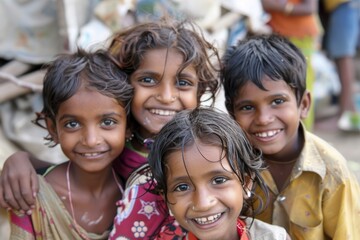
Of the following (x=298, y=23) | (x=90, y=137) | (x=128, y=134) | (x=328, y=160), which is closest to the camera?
(x=90, y=137)

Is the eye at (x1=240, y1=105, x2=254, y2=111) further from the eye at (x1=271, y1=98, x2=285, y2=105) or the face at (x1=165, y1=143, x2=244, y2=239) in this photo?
the face at (x1=165, y1=143, x2=244, y2=239)

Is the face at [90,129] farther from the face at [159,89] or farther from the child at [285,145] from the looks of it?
the child at [285,145]

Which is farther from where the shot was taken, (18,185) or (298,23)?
(298,23)

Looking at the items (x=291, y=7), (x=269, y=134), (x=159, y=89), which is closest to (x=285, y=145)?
(x=269, y=134)

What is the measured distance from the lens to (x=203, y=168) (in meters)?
2.11

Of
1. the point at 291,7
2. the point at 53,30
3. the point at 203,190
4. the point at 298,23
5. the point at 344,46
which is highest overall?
the point at 203,190

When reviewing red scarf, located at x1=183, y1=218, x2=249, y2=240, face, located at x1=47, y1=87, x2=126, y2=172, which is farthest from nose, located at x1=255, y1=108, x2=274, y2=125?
face, located at x1=47, y1=87, x2=126, y2=172

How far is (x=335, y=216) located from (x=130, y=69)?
3.07 feet

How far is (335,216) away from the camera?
2533 mm

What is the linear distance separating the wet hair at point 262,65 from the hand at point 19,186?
79 centimetres

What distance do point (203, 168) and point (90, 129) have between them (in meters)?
0.52

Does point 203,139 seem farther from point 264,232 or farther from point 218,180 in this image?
point 264,232

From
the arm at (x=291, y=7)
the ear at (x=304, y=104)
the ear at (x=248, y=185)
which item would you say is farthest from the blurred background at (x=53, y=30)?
the ear at (x=248, y=185)

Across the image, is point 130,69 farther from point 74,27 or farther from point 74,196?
point 74,27
